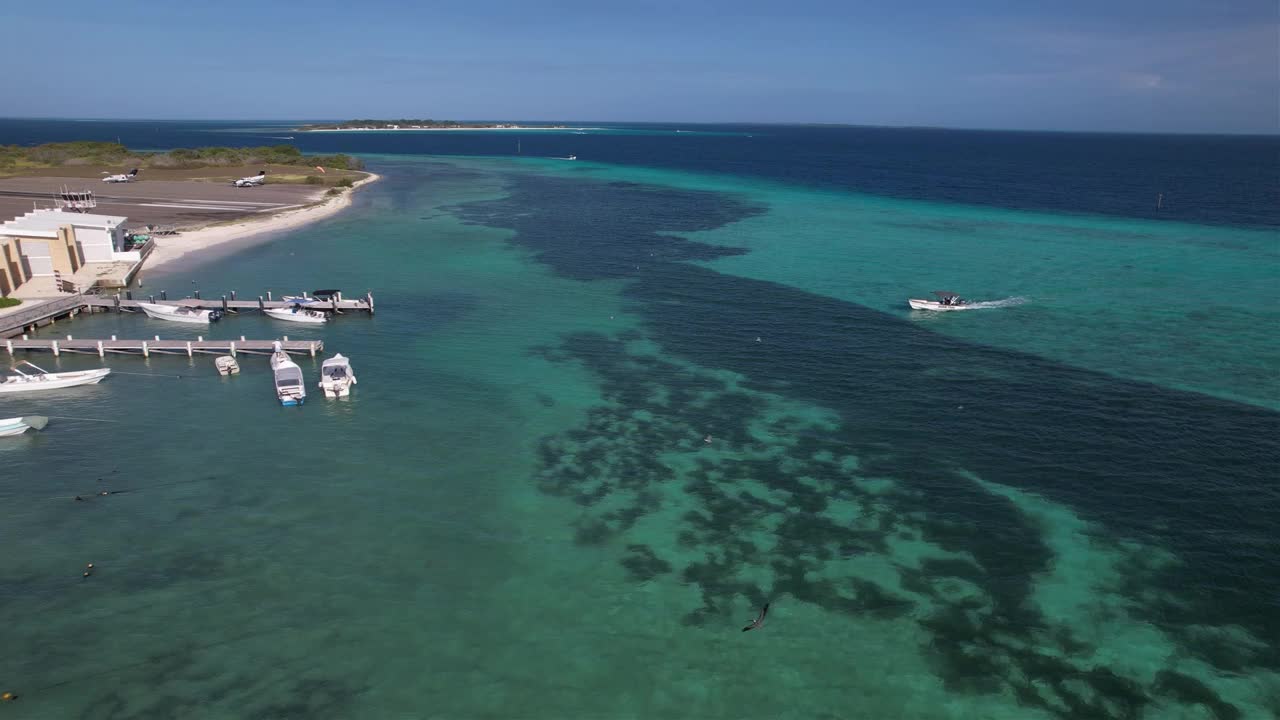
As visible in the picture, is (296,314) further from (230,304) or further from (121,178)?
(121,178)

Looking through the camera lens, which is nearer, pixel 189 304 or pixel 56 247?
pixel 189 304

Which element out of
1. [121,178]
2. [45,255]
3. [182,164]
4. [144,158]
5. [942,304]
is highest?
[144,158]

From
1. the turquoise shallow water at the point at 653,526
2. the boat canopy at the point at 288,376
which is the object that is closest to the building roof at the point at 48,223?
the turquoise shallow water at the point at 653,526

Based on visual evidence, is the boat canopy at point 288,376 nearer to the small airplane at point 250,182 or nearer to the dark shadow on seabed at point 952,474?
the dark shadow on seabed at point 952,474

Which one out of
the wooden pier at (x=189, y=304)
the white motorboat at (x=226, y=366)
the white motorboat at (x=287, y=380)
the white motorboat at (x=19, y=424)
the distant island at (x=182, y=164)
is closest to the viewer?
the white motorboat at (x=19, y=424)

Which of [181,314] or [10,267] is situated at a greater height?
→ [10,267]

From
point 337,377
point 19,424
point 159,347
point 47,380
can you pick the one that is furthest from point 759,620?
point 159,347
